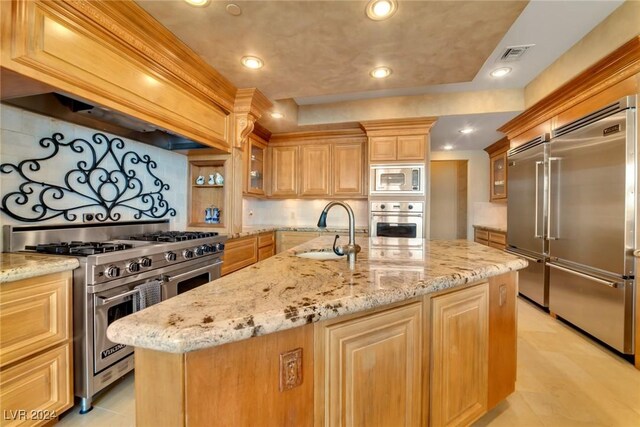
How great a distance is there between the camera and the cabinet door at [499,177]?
4.33 metres

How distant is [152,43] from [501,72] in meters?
3.20

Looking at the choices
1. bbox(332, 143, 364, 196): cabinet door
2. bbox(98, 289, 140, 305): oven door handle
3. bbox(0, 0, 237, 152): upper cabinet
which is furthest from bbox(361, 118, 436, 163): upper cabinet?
bbox(98, 289, 140, 305): oven door handle

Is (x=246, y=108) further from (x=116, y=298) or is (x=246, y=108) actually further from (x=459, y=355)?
(x=459, y=355)

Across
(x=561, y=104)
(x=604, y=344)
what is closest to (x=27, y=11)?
(x=561, y=104)

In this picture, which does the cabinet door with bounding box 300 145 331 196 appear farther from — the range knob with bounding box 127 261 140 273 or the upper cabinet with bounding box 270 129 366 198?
the range knob with bounding box 127 261 140 273

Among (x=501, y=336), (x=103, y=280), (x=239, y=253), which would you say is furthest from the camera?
(x=239, y=253)

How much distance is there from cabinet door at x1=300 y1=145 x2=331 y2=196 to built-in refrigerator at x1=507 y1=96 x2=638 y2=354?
8.27ft

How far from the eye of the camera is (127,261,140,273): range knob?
5.36ft

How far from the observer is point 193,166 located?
10.3 ft

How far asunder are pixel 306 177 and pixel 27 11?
314 cm

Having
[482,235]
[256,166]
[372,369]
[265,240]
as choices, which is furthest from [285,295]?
[482,235]

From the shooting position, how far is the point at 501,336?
138cm

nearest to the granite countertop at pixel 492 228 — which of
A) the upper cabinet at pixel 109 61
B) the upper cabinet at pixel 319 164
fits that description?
the upper cabinet at pixel 319 164

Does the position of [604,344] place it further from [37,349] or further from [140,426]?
[37,349]
